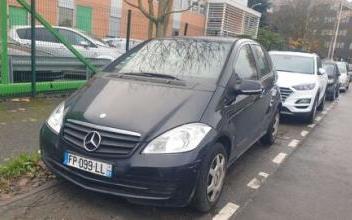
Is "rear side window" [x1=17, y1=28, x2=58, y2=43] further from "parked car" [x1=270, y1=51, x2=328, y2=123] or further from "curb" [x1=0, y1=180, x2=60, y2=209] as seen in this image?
"parked car" [x1=270, y1=51, x2=328, y2=123]

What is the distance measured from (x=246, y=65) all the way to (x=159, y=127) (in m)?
2.02

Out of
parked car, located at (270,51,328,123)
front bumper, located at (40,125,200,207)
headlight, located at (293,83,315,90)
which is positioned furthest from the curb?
headlight, located at (293,83,315,90)

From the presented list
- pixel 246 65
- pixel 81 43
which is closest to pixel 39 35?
pixel 81 43

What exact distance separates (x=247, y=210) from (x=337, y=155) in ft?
10.4

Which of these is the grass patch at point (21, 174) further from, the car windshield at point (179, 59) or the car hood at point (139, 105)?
the car windshield at point (179, 59)

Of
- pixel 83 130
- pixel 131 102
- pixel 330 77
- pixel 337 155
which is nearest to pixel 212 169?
pixel 131 102

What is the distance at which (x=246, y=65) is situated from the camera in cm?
501

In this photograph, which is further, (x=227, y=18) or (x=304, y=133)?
(x=227, y=18)

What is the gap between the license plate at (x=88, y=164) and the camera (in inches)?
132

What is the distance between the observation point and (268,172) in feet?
17.4

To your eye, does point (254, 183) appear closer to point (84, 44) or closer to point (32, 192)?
point (32, 192)

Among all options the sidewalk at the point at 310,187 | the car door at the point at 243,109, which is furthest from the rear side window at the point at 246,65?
the sidewalk at the point at 310,187

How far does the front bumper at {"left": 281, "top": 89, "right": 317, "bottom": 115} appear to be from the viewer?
28.1 ft

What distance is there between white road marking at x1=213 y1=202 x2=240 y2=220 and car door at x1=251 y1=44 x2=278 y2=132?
1.60 m
